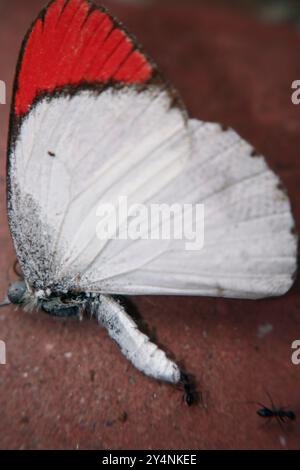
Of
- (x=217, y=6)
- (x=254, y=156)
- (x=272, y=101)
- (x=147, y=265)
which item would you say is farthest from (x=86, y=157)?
(x=217, y=6)

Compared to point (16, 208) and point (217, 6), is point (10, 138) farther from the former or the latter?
point (217, 6)

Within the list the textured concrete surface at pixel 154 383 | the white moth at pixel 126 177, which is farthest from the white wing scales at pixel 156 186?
the textured concrete surface at pixel 154 383

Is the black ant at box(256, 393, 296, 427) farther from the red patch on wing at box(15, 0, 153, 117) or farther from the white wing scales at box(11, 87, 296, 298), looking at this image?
the red patch on wing at box(15, 0, 153, 117)

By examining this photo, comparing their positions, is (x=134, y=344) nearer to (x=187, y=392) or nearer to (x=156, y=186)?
(x=187, y=392)

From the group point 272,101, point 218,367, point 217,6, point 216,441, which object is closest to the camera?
point 216,441

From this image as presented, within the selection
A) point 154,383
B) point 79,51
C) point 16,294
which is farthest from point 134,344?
point 79,51

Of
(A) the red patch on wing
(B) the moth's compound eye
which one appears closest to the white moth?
(A) the red patch on wing
